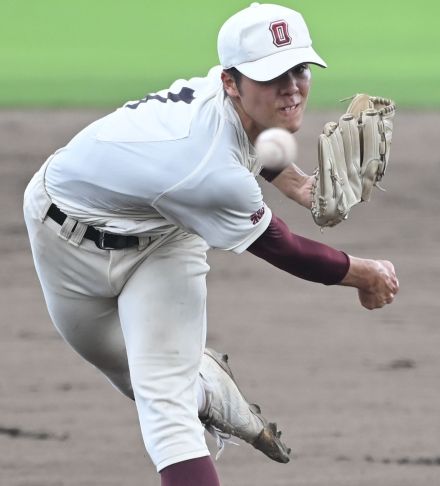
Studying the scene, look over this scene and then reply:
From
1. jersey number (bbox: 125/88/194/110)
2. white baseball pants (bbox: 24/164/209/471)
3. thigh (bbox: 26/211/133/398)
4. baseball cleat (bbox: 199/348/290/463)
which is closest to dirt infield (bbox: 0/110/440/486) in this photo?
baseball cleat (bbox: 199/348/290/463)

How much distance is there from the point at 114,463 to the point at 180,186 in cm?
169

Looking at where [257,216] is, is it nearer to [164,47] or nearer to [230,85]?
[230,85]

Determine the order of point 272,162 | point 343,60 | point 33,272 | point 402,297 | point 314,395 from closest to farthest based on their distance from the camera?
point 272,162, point 314,395, point 402,297, point 33,272, point 343,60

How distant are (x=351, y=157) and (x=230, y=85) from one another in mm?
599

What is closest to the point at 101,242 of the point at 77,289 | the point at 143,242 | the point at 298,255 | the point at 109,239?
the point at 109,239

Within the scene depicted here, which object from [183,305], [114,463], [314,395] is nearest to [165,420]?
[183,305]

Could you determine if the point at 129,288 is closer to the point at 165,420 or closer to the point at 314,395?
the point at 165,420

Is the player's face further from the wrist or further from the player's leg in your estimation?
the player's leg

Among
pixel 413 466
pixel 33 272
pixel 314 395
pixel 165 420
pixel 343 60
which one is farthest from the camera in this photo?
pixel 343 60

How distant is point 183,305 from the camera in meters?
4.04

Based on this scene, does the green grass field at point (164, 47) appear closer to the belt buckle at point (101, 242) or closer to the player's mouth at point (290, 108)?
the belt buckle at point (101, 242)

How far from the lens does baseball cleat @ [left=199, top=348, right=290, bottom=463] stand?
452cm

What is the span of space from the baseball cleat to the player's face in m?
Answer: 1.16

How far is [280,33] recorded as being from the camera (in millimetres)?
3697
